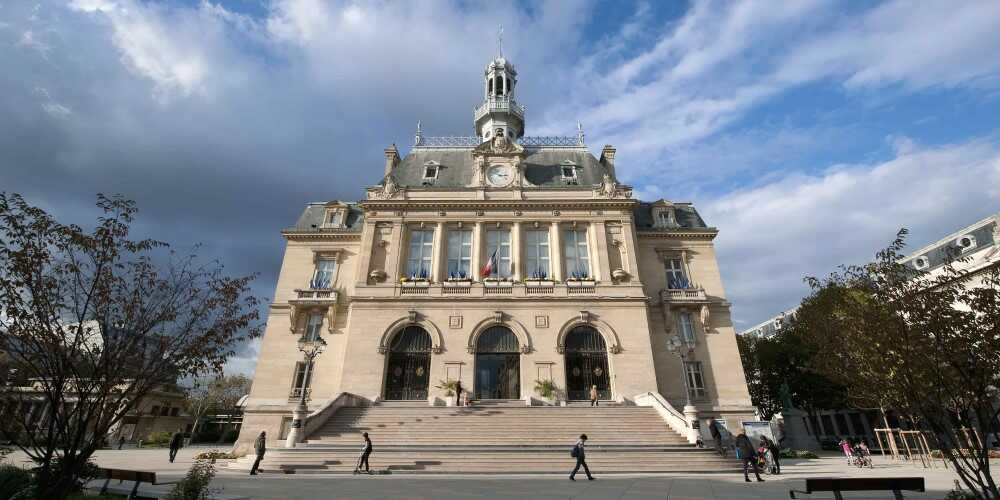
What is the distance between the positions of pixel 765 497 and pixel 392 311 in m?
21.7

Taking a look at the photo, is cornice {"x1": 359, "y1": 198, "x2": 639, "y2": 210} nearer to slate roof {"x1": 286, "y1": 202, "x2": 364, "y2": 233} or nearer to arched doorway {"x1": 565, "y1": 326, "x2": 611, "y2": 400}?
slate roof {"x1": 286, "y1": 202, "x2": 364, "y2": 233}

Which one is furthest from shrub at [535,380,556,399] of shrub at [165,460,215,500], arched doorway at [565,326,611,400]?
shrub at [165,460,215,500]

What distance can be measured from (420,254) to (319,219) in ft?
30.0

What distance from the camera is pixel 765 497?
11320mm

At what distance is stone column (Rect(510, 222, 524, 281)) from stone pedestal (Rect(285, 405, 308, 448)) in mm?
14781

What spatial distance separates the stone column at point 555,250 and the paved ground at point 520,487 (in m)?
15.5

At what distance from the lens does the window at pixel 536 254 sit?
30.7 m

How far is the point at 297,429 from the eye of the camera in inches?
758

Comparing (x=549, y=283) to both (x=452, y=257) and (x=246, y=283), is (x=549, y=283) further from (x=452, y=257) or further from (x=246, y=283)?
(x=246, y=283)

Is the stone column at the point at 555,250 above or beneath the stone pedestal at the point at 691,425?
above

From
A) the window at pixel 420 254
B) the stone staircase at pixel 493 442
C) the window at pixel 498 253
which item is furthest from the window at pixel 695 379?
the window at pixel 420 254

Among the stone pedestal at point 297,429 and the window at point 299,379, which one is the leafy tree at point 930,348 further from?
the window at point 299,379

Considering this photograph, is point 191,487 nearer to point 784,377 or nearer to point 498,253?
point 498,253

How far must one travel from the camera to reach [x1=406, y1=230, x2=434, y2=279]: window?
3070 cm
